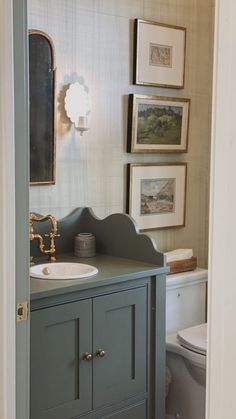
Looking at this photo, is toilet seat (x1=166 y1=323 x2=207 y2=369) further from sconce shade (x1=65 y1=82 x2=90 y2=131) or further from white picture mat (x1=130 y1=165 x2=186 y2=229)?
sconce shade (x1=65 y1=82 x2=90 y2=131)

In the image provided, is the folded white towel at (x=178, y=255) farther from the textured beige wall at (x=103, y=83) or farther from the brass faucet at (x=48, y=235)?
the brass faucet at (x=48, y=235)

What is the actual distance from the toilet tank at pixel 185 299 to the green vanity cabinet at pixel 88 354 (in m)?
0.44

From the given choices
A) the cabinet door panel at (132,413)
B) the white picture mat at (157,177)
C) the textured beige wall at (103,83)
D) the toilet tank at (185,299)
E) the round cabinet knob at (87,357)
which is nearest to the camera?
the round cabinet knob at (87,357)

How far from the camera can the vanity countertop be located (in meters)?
2.01

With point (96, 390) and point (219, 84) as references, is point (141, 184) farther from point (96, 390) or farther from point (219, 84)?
point (219, 84)

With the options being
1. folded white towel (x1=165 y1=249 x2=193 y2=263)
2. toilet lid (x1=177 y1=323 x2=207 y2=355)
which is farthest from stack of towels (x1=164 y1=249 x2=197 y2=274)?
toilet lid (x1=177 y1=323 x2=207 y2=355)

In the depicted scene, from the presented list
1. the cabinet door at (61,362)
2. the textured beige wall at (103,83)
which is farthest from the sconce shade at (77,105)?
the cabinet door at (61,362)

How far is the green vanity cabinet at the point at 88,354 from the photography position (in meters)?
2.02

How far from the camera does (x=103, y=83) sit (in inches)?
107

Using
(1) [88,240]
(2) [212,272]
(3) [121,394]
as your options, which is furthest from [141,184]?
(2) [212,272]

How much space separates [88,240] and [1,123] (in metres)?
1.30

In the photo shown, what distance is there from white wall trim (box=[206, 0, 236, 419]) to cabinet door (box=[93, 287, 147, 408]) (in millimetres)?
1387

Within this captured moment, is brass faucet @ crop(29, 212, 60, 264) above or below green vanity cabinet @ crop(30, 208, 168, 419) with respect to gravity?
above

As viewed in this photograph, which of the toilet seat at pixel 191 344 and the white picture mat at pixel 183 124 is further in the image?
the white picture mat at pixel 183 124
